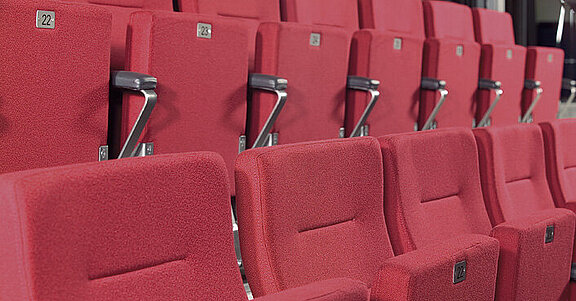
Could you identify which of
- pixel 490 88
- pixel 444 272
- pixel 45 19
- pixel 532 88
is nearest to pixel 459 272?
pixel 444 272

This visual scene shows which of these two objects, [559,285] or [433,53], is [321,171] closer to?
[559,285]

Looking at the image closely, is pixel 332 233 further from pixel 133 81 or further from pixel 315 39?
pixel 315 39

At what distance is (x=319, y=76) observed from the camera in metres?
0.53

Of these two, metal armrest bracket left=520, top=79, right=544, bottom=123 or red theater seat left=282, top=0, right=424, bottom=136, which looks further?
metal armrest bracket left=520, top=79, right=544, bottom=123

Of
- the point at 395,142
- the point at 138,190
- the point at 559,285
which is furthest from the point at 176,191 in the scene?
the point at 559,285

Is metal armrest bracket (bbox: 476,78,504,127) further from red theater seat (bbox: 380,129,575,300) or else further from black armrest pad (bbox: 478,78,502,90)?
red theater seat (bbox: 380,129,575,300)

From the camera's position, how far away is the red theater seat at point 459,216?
0.34 m

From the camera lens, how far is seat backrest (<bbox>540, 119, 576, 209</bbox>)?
52cm

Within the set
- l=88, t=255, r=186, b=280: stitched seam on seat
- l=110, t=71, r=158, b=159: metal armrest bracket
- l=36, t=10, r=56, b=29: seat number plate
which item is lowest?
l=88, t=255, r=186, b=280: stitched seam on seat

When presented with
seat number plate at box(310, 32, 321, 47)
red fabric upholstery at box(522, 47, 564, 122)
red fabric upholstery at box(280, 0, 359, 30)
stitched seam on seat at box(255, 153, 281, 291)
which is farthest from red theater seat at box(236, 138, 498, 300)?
red fabric upholstery at box(522, 47, 564, 122)

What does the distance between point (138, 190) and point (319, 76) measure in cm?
34

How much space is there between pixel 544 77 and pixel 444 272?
0.67 meters

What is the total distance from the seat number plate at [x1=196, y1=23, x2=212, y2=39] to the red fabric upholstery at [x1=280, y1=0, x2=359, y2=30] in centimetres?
20

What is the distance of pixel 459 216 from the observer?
394mm
